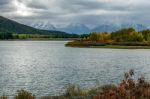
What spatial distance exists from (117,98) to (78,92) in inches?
427

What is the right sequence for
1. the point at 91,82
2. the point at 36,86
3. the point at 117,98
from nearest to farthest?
the point at 117,98
the point at 36,86
the point at 91,82

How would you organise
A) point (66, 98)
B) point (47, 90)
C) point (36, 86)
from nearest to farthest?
point (66, 98), point (47, 90), point (36, 86)

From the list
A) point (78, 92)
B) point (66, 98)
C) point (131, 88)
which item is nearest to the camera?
point (131, 88)

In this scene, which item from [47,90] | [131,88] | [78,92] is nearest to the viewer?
[131,88]

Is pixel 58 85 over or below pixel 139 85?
below

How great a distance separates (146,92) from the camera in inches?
878

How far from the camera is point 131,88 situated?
24094mm

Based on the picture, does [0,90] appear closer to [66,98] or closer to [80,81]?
[80,81]

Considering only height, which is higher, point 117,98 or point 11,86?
point 117,98

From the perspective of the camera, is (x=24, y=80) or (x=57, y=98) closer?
(x=57, y=98)

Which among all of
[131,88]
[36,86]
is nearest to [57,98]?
[131,88]

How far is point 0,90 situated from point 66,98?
17.7 meters

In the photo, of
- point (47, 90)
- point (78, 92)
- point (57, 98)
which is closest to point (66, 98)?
point (57, 98)

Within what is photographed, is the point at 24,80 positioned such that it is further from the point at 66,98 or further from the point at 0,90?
the point at 66,98
